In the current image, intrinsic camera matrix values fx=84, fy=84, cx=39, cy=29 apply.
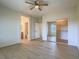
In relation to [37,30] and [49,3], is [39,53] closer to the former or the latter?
[49,3]

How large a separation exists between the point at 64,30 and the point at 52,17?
184 cm

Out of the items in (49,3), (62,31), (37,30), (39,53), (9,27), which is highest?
(49,3)

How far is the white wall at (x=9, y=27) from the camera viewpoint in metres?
5.68

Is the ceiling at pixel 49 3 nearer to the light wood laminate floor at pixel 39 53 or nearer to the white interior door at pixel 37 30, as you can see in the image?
the light wood laminate floor at pixel 39 53

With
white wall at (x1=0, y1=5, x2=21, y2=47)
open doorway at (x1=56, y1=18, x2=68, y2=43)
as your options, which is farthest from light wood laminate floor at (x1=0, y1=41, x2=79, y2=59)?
open doorway at (x1=56, y1=18, x2=68, y2=43)

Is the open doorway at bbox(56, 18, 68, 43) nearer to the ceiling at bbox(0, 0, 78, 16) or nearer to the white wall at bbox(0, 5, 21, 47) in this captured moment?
the ceiling at bbox(0, 0, 78, 16)

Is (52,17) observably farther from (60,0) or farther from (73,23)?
(60,0)

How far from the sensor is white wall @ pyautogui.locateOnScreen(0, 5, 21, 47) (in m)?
5.68

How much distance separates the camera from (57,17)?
7496 mm

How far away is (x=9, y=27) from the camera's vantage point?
6.22 m

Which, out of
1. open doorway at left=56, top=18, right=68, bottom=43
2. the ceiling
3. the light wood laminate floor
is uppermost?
the ceiling

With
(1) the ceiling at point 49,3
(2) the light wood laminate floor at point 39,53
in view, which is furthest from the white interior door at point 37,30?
(2) the light wood laminate floor at point 39,53

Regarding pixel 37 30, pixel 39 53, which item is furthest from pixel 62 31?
pixel 39 53

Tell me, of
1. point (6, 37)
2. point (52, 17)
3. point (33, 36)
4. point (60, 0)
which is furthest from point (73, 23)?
point (6, 37)
